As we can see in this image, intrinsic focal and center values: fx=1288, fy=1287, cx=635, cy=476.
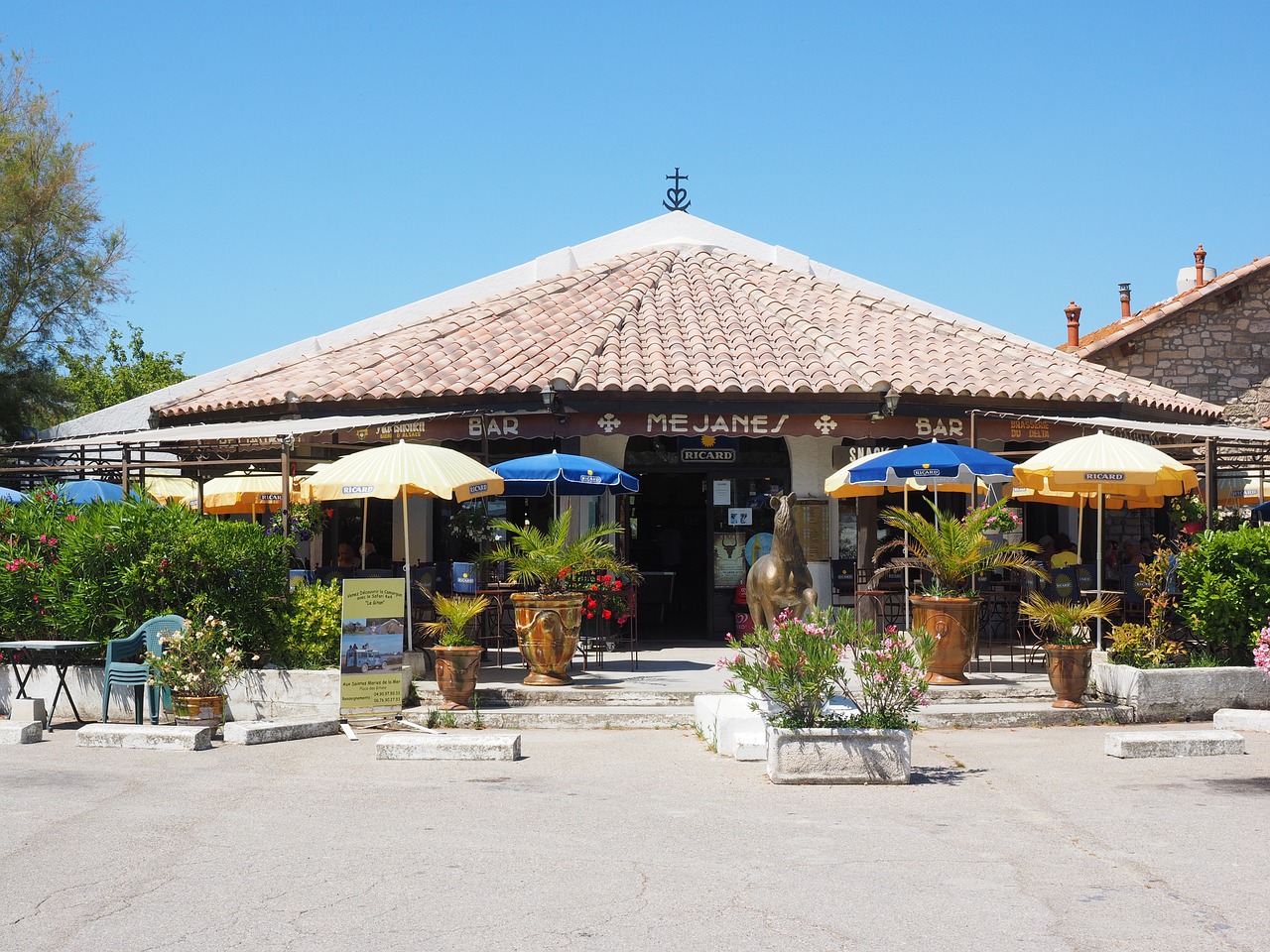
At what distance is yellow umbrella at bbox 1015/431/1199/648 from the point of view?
42.2ft

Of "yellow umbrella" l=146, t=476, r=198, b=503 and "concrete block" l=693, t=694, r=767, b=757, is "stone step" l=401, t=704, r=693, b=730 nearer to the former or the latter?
"concrete block" l=693, t=694, r=767, b=757

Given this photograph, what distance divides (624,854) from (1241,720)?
713 cm

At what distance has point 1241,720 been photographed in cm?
1170

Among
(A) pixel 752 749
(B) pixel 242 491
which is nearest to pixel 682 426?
(B) pixel 242 491

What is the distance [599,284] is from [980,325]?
24.7 feet

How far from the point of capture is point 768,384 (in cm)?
1714

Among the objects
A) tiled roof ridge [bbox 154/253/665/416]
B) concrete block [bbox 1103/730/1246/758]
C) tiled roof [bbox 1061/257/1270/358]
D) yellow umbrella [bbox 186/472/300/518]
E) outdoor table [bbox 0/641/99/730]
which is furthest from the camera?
tiled roof [bbox 1061/257/1270/358]

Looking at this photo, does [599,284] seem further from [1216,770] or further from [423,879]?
[423,879]

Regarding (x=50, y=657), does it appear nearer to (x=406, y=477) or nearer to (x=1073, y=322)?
(x=406, y=477)

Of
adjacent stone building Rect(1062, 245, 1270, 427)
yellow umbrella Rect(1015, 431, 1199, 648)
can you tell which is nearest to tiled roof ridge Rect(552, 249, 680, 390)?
yellow umbrella Rect(1015, 431, 1199, 648)

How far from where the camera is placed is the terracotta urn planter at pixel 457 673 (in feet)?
39.9

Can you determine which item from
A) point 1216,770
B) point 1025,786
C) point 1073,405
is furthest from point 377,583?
point 1073,405

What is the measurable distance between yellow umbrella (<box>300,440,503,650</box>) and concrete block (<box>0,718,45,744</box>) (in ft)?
11.3

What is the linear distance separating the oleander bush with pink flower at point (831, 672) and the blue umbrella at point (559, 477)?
502 centimetres
